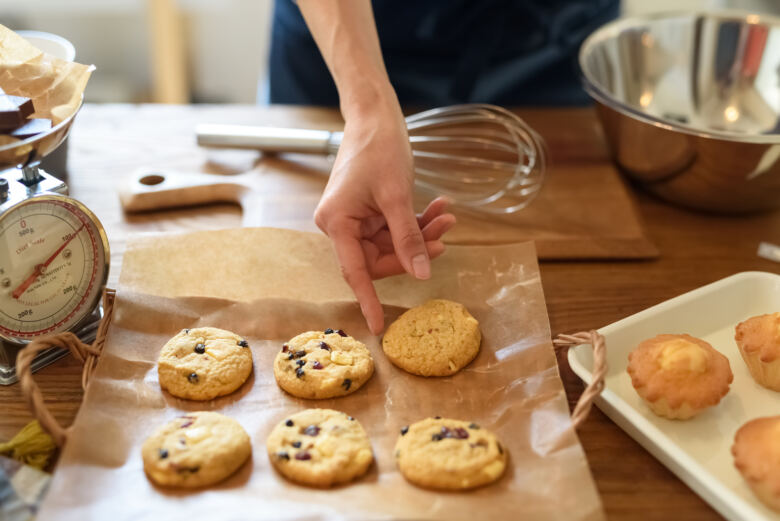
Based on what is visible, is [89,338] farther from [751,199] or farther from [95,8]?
[95,8]

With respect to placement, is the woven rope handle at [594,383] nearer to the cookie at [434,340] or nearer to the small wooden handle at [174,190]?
the cookie at [434,340]

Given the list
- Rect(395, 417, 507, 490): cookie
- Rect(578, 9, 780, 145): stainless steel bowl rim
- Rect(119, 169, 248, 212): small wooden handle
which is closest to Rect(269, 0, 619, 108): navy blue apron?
Rect(578, 9, 780, 145): stainless steel bowl rim

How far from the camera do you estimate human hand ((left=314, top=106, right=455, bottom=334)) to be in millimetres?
1075

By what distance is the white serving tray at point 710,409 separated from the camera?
851mm

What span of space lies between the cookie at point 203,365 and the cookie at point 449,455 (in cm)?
25

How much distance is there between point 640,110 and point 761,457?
0.81 meters

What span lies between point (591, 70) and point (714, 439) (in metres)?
0.87

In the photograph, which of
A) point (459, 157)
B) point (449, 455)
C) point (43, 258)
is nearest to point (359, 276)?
point (449, 455)

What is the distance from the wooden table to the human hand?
10.5 inches

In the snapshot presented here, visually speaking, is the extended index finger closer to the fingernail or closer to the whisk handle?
the fingernail

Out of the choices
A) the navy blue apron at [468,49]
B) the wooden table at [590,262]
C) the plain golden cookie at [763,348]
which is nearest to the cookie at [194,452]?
the wooden table at [590,262]

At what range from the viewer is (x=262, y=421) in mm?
946

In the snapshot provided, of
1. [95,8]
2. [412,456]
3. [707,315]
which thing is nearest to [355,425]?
[412,456]

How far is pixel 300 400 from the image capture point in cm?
99
